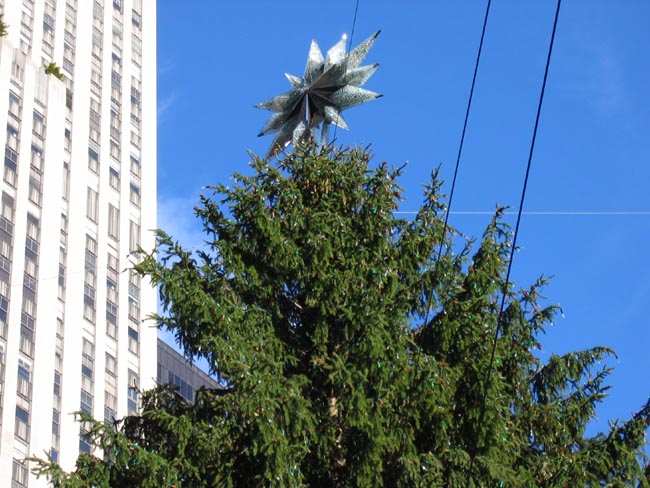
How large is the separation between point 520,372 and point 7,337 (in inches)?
1318

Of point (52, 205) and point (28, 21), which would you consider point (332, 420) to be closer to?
point (52, 205)

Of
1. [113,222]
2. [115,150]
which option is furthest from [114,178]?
[113,222]

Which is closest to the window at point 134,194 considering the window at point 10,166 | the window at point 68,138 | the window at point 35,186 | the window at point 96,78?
the window at point 68,138

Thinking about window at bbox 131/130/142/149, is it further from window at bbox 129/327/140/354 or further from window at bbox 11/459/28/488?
window at bbox 11/459/28/488

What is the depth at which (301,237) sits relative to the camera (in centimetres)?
2236

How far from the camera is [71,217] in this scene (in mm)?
57156

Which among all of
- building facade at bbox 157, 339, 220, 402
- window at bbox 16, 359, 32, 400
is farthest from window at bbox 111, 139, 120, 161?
building facade at bbox 157, 339, 220, 402

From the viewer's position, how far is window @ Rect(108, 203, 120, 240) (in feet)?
193

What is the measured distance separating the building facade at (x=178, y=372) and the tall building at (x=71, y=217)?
22440 mm

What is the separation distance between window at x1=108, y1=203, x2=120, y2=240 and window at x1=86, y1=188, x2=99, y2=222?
727 millimetres

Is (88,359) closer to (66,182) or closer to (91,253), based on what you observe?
(91,253)

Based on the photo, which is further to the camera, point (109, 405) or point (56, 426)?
point (109, 405)

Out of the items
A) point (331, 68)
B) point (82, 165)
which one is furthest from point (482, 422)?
point (82, 165)

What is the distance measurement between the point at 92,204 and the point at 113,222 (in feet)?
3.79
